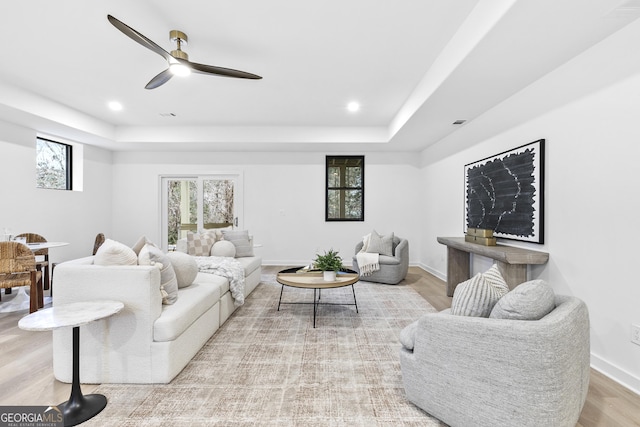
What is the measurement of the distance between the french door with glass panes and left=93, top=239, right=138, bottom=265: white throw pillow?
174 inches

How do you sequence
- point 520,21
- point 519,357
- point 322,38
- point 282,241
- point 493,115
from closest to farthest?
point 519,357 → point 520,21 → point 322,38 → point 493,115 → point 282,241

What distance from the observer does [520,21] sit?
2070 mm

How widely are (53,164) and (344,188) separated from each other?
17.5ft

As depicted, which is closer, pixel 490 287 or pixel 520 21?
pixel 490 287

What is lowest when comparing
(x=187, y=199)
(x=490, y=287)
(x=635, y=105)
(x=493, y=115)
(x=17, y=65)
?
(x=490, y=287)

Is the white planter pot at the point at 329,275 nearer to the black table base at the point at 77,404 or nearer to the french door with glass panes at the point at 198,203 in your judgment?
the black table base at the point at 77,404

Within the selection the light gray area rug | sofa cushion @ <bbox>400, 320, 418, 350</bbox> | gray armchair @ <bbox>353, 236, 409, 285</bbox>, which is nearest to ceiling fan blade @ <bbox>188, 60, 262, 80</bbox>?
the light gray area rug

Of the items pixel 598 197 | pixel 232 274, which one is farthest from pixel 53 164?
pixel 598 197

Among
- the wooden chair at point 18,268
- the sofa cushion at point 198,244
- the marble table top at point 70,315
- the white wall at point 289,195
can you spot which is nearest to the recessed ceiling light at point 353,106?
the white wall at point 289,195

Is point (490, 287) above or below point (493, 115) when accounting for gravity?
below

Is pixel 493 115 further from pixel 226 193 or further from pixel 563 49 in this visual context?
pixel 226 193

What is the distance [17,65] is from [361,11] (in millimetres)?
3681

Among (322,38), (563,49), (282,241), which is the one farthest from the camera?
(282,241)

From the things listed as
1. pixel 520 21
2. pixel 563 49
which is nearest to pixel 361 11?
pixel 520 21
